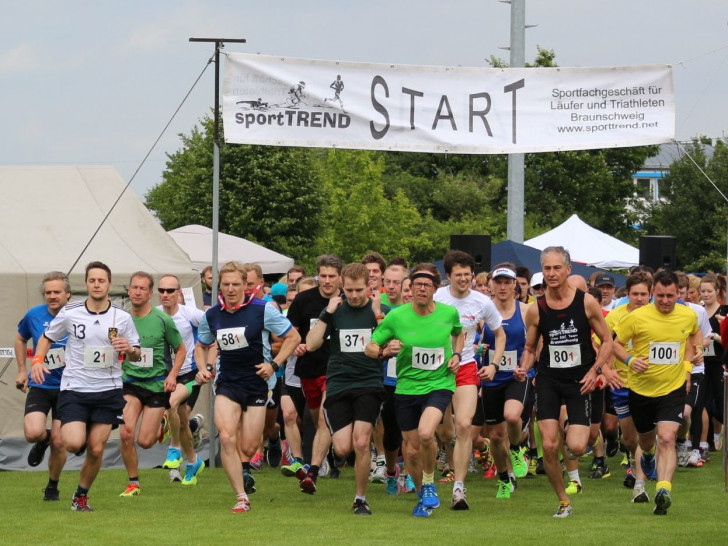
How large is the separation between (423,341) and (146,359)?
3.04 metres

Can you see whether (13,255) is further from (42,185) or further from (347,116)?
(347,116)

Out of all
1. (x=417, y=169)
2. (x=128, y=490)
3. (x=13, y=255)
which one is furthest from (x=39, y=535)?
(x=417, y=169)

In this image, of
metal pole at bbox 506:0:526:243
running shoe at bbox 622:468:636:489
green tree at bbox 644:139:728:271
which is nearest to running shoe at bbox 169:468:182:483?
running shoe at bbox 622:468:636:489

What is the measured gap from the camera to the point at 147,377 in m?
12.5

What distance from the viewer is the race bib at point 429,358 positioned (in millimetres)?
10594

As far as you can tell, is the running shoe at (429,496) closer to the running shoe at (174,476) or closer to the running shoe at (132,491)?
the running shoe at (132,491)

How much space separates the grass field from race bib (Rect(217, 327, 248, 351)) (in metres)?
1.34

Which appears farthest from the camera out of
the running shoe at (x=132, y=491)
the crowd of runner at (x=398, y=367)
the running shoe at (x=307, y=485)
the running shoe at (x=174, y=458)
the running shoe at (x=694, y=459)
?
the running shoe at (x=694, y=459)

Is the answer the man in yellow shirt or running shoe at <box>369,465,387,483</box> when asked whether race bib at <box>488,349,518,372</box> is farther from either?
running shoe at <box>369,465,387,483</box>

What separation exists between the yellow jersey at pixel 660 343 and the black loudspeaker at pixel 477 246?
21.3 feet

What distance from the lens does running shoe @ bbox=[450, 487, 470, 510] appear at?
433 inches

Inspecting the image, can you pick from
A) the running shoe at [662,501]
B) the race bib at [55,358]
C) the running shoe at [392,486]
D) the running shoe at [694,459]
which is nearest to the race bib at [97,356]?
the race bib at [55,358]

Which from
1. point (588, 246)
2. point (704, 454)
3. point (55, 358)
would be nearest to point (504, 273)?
point (55, 358)

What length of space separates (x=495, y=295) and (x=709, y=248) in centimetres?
5155
